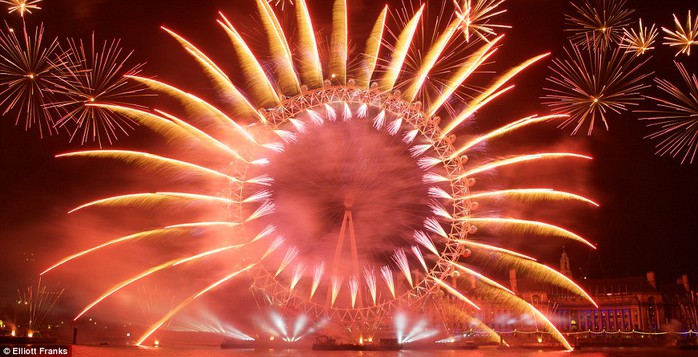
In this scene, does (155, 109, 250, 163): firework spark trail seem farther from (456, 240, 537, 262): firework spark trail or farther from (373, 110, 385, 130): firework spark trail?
(456, 240, 537, 262): firework spark trail

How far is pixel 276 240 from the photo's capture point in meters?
44.9

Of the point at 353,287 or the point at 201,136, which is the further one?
the point at 353,287

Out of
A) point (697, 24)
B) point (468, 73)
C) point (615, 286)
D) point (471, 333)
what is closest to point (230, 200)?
point (468, 73)

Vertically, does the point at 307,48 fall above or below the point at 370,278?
above

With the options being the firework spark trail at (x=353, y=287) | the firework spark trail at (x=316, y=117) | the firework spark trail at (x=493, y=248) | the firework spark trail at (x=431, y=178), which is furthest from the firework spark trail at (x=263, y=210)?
the firework spark trail at (x=493, y=248)

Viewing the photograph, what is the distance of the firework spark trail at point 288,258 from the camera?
148 feet

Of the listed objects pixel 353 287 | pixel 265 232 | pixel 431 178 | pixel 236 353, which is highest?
pixel 431 178

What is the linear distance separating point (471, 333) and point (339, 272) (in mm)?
43109

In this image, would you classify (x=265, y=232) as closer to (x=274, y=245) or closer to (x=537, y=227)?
(x=274, y=245)

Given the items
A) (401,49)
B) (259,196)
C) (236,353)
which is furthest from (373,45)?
(236,353)

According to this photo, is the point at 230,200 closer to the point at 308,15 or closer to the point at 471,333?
the point at 308,15

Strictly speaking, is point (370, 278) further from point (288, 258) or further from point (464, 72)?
point (464, 72)

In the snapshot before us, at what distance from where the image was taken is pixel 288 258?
150 ft

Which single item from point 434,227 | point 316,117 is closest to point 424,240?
point 434,227
